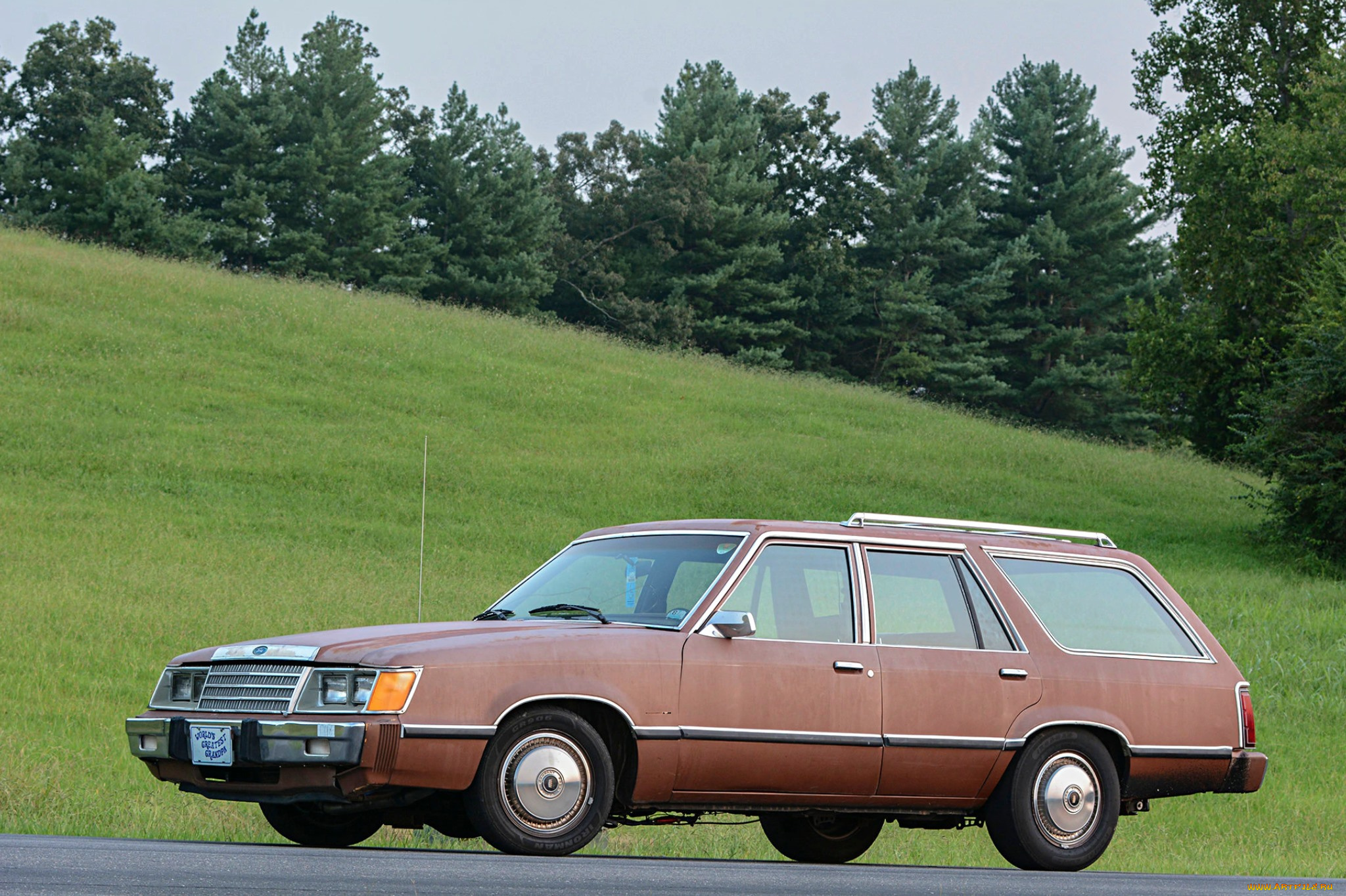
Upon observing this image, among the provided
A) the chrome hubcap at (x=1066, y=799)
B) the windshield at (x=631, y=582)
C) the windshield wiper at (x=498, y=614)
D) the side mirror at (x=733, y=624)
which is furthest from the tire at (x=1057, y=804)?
the windshield wiper at (x=498, y=614)

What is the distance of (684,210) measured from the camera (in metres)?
65.3

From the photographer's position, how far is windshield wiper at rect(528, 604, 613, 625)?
7523 mm

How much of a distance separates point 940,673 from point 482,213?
195 ft

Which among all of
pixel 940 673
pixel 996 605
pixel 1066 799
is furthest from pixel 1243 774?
pixel 940 673

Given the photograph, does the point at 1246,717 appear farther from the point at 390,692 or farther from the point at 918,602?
the point at 390,692

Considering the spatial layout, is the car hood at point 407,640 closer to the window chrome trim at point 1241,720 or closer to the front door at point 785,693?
the front door at point 785,693

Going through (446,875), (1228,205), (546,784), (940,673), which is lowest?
(446,875)

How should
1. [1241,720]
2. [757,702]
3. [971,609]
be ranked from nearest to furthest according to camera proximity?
[757,702]
[971,609]
[1241,720]

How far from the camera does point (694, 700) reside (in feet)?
22.9

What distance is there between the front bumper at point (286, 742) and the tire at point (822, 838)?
3.24 metres

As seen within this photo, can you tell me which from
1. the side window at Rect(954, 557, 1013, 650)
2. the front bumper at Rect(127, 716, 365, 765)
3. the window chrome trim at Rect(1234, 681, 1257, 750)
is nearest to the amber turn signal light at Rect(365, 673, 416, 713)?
the front bumper at Rect(127, 716, 365, 765)

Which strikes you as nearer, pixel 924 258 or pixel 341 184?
pixel 341 184

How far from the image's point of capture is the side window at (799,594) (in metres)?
7.47

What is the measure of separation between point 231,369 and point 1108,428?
44.7 metres
